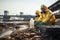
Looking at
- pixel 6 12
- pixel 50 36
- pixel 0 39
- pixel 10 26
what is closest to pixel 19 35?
pixel 0 39

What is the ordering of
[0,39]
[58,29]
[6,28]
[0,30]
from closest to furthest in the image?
1. [58,29]
2. [0,39]
3. [0,30]
4. [6,28]

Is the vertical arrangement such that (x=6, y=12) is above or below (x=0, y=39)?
above

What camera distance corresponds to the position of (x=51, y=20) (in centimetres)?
254

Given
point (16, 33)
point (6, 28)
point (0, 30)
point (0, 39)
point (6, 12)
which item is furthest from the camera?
point (6, 12)

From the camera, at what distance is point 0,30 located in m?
3.02

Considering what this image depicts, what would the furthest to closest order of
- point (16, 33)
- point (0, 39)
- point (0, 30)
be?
point (0, 30) < point (16, 33) < point (0, 39)

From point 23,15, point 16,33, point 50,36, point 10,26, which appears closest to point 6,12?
point 23,15

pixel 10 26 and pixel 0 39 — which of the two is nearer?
pixel 0 39

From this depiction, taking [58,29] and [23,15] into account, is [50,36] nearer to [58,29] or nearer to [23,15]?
[58,29]

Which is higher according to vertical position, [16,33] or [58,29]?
[58,29]

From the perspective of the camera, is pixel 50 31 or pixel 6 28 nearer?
pixel 50 31

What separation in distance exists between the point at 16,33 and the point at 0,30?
0.53 m

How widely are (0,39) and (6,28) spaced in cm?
84

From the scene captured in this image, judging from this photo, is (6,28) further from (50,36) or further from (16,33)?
(50,36)
